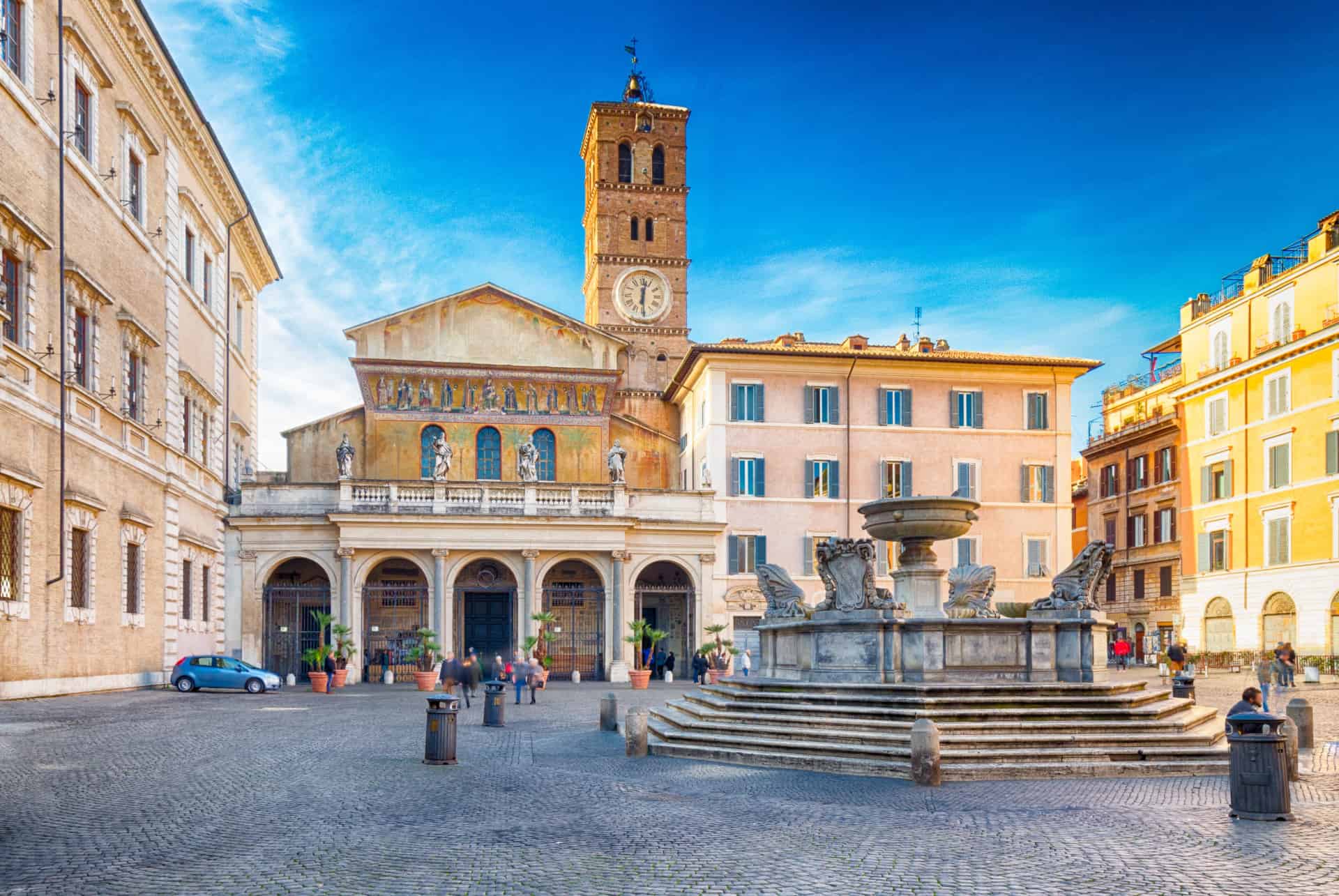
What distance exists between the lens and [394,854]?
8.95m

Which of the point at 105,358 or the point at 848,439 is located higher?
the point at 105,358

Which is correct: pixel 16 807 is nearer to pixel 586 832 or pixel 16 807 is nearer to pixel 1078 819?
pixel 586 832

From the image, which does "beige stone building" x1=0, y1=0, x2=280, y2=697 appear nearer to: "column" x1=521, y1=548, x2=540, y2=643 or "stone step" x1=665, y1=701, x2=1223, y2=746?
"column" x1=521, y1=548, x2=540, y2=643

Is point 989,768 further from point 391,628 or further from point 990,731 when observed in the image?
point 391,628

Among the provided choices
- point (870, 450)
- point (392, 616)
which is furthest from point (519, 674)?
point (870, 450)

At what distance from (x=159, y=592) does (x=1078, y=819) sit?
81.7 ft

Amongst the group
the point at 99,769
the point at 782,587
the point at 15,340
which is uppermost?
the point at 15,340

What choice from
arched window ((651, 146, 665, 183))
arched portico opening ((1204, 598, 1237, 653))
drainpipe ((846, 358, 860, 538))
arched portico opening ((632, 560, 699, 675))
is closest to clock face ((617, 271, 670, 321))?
arched window ((651, 146, 665, 183))

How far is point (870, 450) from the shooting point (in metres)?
43.7

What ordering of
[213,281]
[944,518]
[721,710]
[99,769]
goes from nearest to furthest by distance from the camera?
[99,769]
[721,710]
[944,518]
[213,281]

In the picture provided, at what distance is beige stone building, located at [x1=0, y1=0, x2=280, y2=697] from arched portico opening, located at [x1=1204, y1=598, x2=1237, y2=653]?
34556 millimetres

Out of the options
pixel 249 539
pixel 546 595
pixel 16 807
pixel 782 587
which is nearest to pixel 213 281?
pixel 249 539

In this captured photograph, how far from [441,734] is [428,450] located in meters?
28.6

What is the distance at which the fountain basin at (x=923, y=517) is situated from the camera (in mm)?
17516
